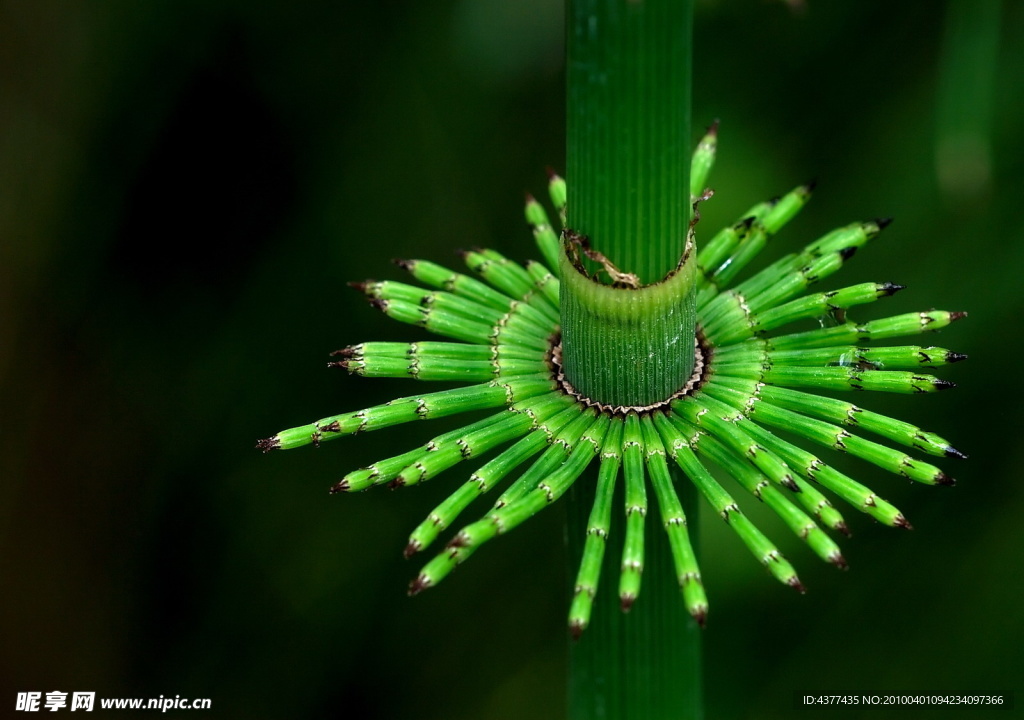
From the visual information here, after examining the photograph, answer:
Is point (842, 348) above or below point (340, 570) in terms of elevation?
above

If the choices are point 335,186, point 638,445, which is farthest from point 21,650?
point 638,445

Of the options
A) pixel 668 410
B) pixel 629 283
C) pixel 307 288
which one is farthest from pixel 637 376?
pixel 307 288

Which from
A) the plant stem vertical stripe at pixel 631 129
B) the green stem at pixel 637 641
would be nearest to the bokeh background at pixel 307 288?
the green stem at pixel 637 641

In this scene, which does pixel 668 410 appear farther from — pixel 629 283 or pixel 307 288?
pixel 307 288

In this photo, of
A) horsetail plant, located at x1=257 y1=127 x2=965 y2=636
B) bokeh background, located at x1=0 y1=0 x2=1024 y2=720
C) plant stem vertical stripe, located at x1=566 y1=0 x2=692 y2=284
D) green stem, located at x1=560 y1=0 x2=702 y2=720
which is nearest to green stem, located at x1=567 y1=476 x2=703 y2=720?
green stem, located at x1=560 y1=0 x2=702 y2=720

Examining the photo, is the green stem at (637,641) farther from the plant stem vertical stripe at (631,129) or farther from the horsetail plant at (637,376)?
the plant stem vertical stripe at (631,129)

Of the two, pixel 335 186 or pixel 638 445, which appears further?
pixel 335 186

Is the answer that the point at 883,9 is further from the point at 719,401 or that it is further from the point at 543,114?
the point at 719,401
